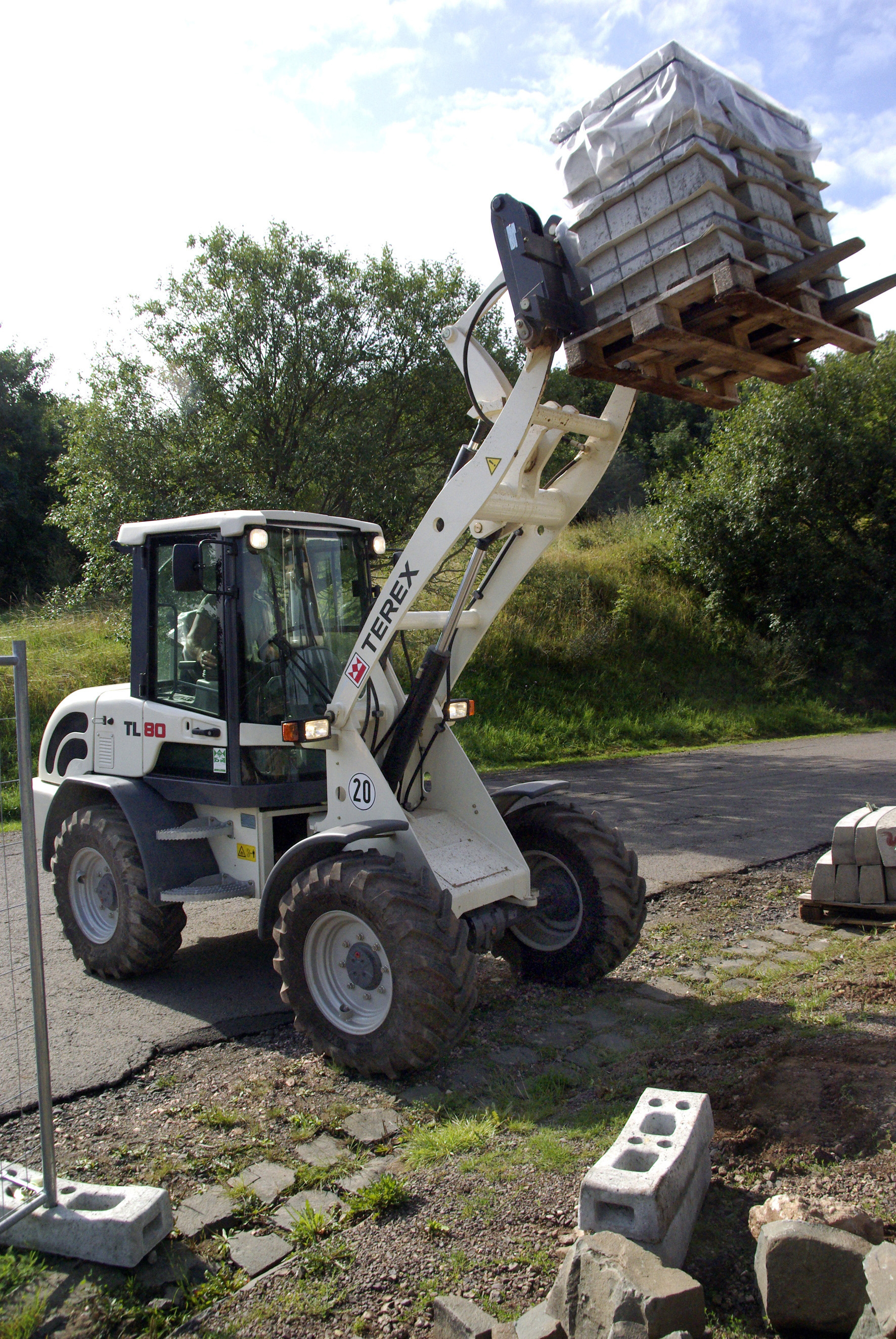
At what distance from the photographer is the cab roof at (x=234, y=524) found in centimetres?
545

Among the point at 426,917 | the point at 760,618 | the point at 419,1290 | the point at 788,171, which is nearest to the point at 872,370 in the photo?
the point at 760,618

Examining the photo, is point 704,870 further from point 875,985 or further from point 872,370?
point 872,370

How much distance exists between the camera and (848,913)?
678 cm

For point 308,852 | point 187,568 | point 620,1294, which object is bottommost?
point 620,1294

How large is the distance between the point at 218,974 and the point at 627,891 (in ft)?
8.68

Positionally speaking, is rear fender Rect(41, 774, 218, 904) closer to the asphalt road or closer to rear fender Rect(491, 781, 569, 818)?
the asphalt road

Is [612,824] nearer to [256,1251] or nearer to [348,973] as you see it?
[348,973]

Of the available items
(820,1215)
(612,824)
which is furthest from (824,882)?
(820,1215)

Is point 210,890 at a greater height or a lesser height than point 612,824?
greater

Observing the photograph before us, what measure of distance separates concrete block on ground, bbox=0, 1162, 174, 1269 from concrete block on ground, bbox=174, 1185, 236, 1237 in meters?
0.09

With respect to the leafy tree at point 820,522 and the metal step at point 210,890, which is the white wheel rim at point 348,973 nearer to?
the metal step at point 210,890

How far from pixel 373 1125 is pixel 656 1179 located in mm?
1564

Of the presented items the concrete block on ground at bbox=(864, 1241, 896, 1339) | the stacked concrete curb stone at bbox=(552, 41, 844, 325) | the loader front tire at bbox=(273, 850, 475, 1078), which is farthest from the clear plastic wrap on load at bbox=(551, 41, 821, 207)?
the concrete block on ground at bbox=(864, 1241, 896, 1339)

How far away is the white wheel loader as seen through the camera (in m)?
4.57
